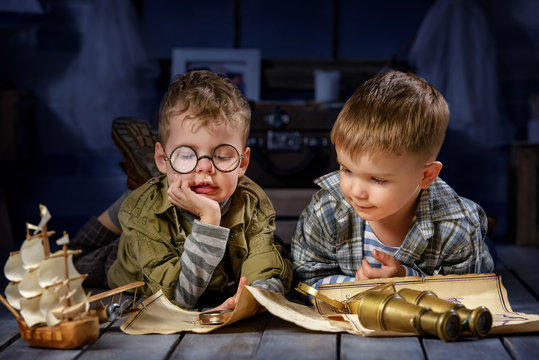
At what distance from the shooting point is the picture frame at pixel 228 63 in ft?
10.0

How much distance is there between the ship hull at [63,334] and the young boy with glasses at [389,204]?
57cm

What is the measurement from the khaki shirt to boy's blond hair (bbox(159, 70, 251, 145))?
0.17m

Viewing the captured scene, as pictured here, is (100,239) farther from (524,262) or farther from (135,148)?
(524,262)

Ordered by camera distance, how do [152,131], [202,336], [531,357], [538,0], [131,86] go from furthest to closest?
[538,0]
[131,86]
[152,131]
[202,336]
[531,357]

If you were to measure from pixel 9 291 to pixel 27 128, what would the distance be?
2071 mm

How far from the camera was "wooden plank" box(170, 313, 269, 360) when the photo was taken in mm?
1128

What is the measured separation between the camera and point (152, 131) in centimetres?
200

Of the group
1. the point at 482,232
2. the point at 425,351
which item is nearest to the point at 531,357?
the point at 425,351

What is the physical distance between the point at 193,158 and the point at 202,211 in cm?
12

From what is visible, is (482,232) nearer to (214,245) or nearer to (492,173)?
(214,245)

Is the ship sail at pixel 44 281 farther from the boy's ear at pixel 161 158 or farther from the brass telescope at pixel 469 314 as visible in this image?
the brass telescope at pixel 469 314

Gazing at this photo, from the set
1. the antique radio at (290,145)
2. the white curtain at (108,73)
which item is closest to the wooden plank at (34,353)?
the antique radio at (290,145)

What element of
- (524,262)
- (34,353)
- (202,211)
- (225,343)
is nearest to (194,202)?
(202,211)

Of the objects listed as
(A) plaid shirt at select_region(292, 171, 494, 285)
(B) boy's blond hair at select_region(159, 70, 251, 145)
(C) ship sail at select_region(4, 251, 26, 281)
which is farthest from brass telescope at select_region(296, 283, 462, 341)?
(C) ship sail at select_region(4, 251, 26, 281)
